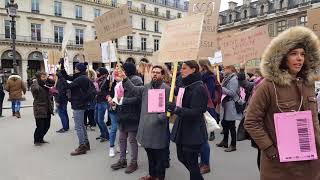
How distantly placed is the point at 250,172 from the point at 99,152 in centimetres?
299

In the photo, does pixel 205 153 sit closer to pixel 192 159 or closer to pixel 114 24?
→ pixel 192 159

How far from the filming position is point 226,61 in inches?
252

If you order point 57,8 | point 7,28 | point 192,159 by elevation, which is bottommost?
point 192,159

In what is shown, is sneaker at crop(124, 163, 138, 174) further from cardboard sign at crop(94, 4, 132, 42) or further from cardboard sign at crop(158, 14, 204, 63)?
cardboard sign at crop(94, 4, 132, 42)

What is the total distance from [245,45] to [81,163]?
3.53 meters

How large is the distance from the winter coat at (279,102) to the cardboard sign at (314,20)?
3239 mm

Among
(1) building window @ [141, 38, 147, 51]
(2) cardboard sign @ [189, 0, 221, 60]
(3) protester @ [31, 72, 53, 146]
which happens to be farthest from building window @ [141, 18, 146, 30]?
(2) cardboard sign @ [189, 0, 221, 60]

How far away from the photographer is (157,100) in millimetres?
4520

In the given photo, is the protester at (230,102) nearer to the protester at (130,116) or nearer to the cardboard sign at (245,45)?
the cardboard sign at (245,45)

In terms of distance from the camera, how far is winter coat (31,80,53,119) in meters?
7.63

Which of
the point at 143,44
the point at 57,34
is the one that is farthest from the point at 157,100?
the point at 143,44

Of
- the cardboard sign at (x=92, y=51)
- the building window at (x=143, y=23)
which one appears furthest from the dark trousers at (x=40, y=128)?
the building window at (x=143, y=23)

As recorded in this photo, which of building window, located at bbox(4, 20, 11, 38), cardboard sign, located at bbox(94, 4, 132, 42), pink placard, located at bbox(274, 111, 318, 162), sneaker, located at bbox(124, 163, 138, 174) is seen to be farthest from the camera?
building window, located at bbox(4, 20, 11, 38)

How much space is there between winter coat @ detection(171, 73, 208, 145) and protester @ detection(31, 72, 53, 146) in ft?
14.4
